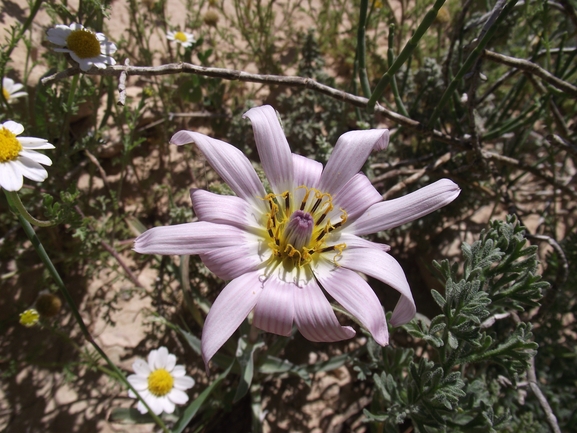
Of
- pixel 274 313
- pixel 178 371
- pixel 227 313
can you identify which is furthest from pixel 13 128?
pixel 178 371

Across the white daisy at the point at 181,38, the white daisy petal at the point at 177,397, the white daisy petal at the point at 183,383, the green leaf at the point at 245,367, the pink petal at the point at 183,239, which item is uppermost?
the white daisy at the point at 181,38

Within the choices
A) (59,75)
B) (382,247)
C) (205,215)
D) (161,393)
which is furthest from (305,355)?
(59,75)

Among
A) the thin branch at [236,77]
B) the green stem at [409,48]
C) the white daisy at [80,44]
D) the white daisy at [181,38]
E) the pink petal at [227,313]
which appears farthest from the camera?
the white daisy at [181,38]

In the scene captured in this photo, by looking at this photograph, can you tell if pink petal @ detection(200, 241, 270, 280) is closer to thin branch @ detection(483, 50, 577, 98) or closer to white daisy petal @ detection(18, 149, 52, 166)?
white daisy petal @ detection(18, 149, 52, 166)

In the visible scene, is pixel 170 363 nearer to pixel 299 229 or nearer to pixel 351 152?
pixel 299 229

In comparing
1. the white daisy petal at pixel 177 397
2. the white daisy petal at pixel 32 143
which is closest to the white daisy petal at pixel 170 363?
the white daisy petal at pixel 177 397

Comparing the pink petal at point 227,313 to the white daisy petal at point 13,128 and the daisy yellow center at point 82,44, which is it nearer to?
the white daisy petal at point 13,128
